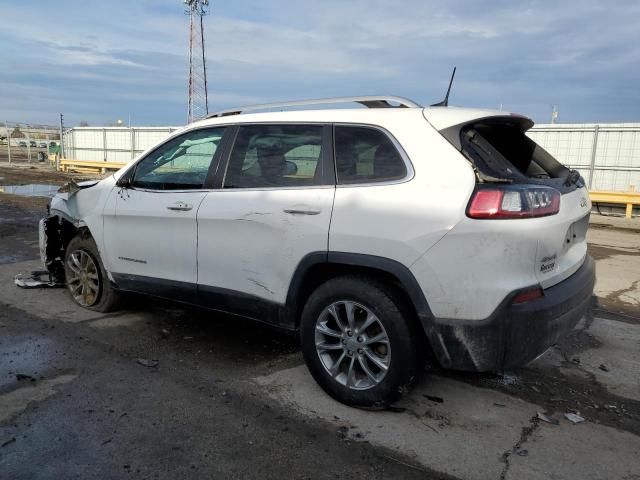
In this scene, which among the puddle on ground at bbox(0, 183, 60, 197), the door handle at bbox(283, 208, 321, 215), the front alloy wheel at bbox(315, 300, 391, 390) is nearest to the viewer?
the front alloy wheel at bbox(315, 300, 391, 390)

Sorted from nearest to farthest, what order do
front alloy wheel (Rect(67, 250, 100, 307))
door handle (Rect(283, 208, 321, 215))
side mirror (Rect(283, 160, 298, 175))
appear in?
door handle (Rect(283, 208, 321, 215)) → side mirror (Rect(283, 160, 298, 175)) → front alloy wheel (Rect(67, 250, 100, 307))

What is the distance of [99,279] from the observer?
504 centimetres

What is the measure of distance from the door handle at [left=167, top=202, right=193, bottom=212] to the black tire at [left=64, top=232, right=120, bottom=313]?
1228mm

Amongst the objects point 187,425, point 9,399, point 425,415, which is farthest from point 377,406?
point 9,399

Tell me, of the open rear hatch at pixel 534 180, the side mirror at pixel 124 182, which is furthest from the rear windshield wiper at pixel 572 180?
the side mirror at pixel 124 182

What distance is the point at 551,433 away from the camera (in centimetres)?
314

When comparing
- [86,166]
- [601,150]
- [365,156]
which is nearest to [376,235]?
[365,156]

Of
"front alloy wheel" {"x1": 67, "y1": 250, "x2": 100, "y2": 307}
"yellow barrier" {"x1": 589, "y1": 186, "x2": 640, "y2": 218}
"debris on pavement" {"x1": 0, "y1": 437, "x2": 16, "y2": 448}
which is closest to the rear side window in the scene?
"debris on pavement" {"x1": 0, "y1": 437, "x2": 16, "y2": 448}

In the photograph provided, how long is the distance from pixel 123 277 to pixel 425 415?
2794 millimetres

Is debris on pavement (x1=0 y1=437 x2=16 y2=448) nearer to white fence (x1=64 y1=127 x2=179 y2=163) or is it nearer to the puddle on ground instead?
the puddle on ground

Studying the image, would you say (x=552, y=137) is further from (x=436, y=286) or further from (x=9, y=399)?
(x=9, y=399)

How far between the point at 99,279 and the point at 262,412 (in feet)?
8.22

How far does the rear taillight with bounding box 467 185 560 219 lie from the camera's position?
2826 millimetres

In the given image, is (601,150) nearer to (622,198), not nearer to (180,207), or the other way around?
(622,198)
